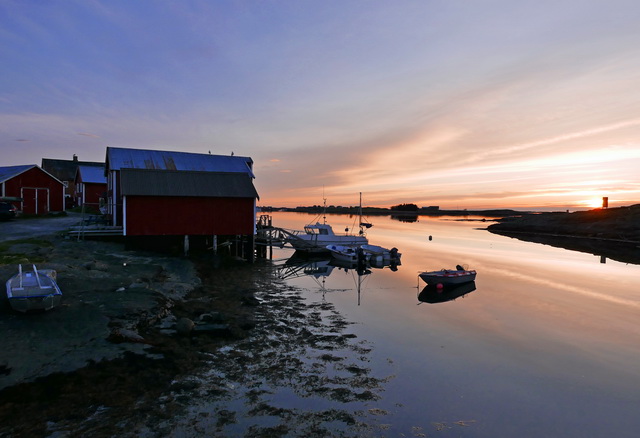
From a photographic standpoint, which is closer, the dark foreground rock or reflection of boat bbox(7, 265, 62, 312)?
reflection of boat bbox(7, 265, 62, 312)

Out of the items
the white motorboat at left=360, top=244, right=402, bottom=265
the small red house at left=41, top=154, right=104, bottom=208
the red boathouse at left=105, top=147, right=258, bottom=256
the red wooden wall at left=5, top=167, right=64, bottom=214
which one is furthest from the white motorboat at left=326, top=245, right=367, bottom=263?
the small red house at left=41, top=154, right=104, bottom=208

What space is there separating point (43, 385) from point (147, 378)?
2353mm

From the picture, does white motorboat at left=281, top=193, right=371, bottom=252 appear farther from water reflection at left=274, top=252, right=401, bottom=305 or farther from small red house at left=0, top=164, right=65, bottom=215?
small red house at left=0, top=164, right=65, bottom=215

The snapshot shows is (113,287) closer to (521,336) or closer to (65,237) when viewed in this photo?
(65,237)

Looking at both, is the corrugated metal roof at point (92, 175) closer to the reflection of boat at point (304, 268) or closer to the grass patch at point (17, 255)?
the grass patch at point (17, 255)

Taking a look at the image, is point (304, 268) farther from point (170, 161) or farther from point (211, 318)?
point (211, 318)

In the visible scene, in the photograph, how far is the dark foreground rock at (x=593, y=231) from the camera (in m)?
52.7

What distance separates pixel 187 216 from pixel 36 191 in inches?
953

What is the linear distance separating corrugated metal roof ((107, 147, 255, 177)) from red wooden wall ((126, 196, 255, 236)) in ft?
11.5

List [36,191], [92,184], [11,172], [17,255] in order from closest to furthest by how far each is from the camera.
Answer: [17,255] → [11,172] → [36,191] → [92,184]

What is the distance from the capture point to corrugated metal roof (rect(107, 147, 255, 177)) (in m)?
30.2

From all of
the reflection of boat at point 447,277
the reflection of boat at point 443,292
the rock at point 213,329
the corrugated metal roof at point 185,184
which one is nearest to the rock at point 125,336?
the rock at point 213,329

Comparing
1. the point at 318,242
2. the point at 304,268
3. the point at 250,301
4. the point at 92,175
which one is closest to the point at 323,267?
the point at 304,268

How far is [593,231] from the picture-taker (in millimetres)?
70250
